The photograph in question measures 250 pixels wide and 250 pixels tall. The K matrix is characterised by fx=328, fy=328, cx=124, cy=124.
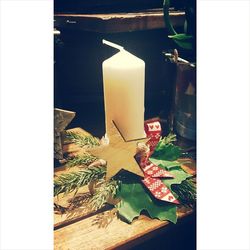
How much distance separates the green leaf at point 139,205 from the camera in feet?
1.79

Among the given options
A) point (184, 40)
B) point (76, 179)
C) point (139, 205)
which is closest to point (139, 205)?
point (139, 205)

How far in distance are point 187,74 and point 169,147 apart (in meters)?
0.22

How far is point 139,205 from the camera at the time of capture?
56 cm

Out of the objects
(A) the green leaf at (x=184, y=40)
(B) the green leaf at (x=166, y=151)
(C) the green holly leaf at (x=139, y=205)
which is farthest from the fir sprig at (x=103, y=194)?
(A) the green leaf at (x=184, y=40)

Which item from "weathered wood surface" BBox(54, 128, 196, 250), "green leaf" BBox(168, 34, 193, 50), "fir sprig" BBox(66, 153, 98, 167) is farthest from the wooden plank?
"green leaf" BBox(168, 34, 193, 50)

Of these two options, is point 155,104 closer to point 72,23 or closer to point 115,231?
point 72,23

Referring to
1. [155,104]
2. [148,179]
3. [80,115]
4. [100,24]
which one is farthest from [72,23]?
[148,179]

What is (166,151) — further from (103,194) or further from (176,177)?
(103,194)

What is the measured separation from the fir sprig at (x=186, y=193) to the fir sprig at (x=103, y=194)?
11cm

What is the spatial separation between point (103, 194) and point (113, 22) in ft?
1.56

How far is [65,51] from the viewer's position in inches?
40.7

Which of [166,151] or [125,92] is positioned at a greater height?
[125,92]

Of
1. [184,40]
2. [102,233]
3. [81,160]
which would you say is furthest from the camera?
[184,40]

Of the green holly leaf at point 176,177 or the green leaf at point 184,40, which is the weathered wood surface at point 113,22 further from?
the green holly leaf at point 176,177
